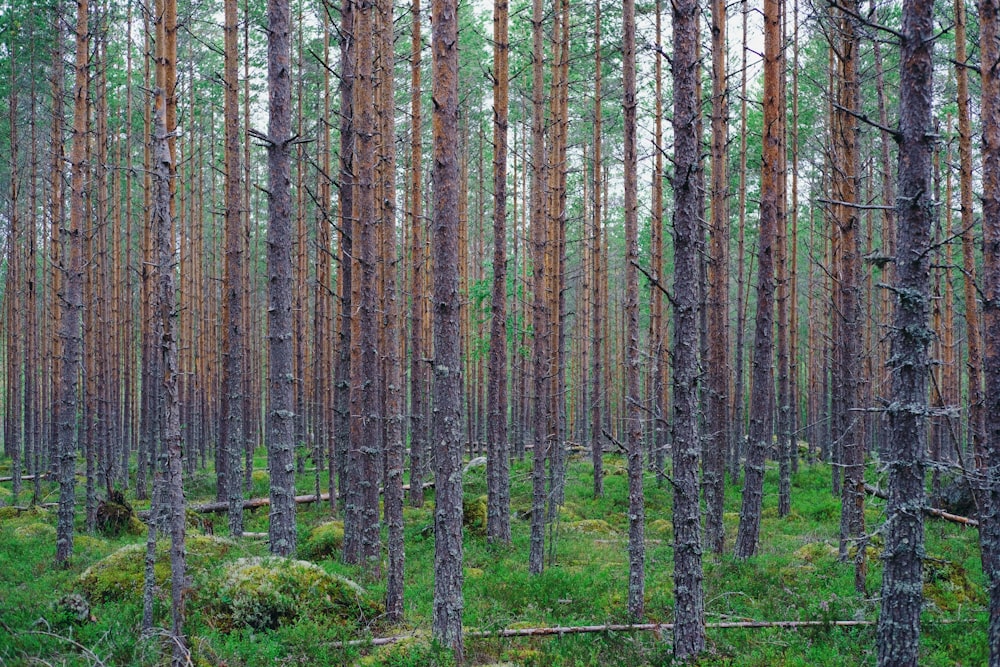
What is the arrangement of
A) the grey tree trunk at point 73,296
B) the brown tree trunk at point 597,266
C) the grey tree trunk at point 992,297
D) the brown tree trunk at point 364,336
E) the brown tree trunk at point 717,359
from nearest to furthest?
the grey tree trunk at point 992,297
the brown tree trunk at point 364,336
the grey tree trunk at point 73,296
the brown tree trunk at point 717,359
the brown tree trunk at point 597,266

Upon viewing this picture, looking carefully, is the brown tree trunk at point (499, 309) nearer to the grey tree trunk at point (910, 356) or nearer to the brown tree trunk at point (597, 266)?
the brown tree trunk at point (597, 266)

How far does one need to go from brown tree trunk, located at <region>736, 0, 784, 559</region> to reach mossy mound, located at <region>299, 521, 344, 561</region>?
635 centimetres

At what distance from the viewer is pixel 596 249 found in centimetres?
1539

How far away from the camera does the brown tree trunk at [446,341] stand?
22.0 feet

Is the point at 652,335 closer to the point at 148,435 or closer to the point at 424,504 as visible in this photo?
the point at 424,504

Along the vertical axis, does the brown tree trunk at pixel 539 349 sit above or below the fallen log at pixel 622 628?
above

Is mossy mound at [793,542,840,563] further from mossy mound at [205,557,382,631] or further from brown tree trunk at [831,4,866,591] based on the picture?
mossy mound at [205,557,382,631]

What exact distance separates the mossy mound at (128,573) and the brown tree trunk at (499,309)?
4465 millimetres

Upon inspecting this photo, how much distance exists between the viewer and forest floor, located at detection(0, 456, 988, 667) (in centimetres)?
686

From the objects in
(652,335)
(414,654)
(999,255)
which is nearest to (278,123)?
(414,654)

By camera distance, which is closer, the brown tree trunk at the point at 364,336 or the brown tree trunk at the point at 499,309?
the brown tree trunk at the point at 364,336

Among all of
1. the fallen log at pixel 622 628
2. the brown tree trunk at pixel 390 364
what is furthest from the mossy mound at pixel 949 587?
the brown tree trunk at pixel 390 364

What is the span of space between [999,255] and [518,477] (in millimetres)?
14213

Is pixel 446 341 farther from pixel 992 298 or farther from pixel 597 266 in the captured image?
pixel 597 266
